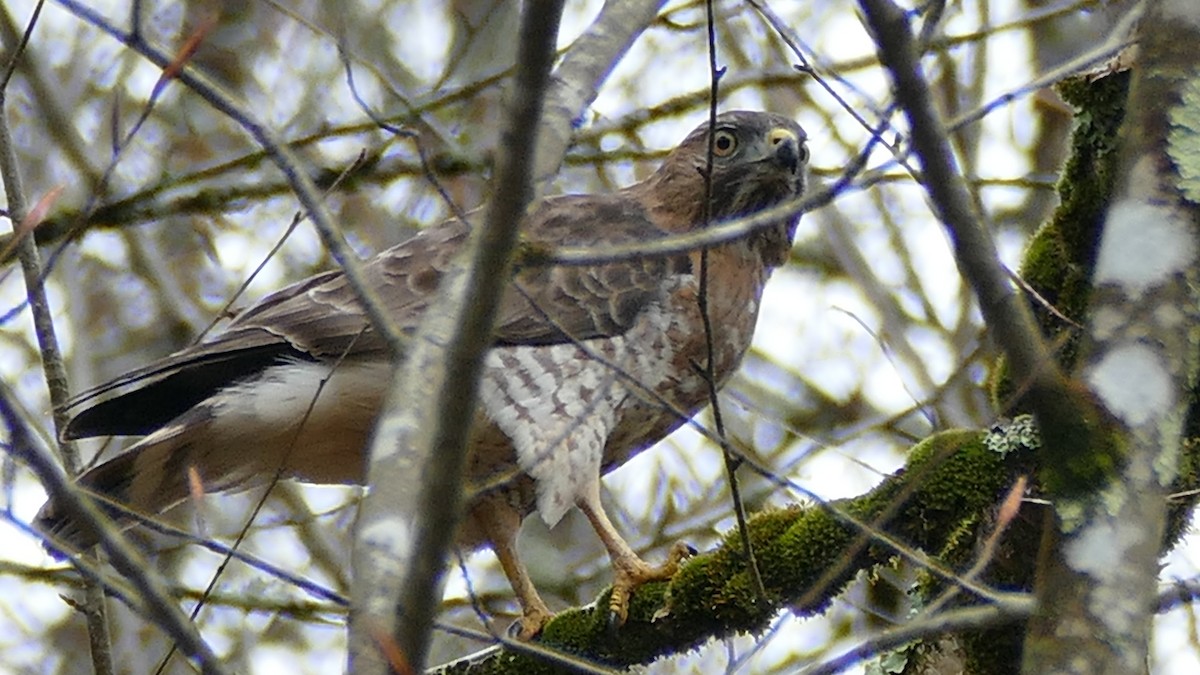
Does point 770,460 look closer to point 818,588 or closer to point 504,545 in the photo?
point 504,545

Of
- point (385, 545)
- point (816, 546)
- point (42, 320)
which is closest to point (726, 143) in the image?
point (816, 546)

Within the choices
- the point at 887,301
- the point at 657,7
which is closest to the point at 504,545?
the point at 657,7

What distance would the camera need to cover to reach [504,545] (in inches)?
196

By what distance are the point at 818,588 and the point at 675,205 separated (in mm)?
3051

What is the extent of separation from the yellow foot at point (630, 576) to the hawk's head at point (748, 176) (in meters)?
1.46

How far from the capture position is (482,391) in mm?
4492

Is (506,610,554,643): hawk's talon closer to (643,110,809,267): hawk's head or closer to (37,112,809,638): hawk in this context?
(37,112,809,638): hawk

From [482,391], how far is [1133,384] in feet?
8.47

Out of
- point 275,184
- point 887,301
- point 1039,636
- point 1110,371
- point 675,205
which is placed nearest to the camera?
point 1039,636

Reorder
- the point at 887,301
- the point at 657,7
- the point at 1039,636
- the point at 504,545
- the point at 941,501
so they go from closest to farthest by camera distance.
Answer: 1. the point at 1039,636
2. the point at 941,501
3. the point at 657,7
4. the point at 504,545
5. the point at 887,301

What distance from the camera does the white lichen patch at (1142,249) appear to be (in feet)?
7.43

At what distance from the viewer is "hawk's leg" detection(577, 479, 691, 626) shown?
4.14 meters

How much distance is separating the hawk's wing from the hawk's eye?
0.62 meters

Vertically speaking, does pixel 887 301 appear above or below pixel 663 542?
above
